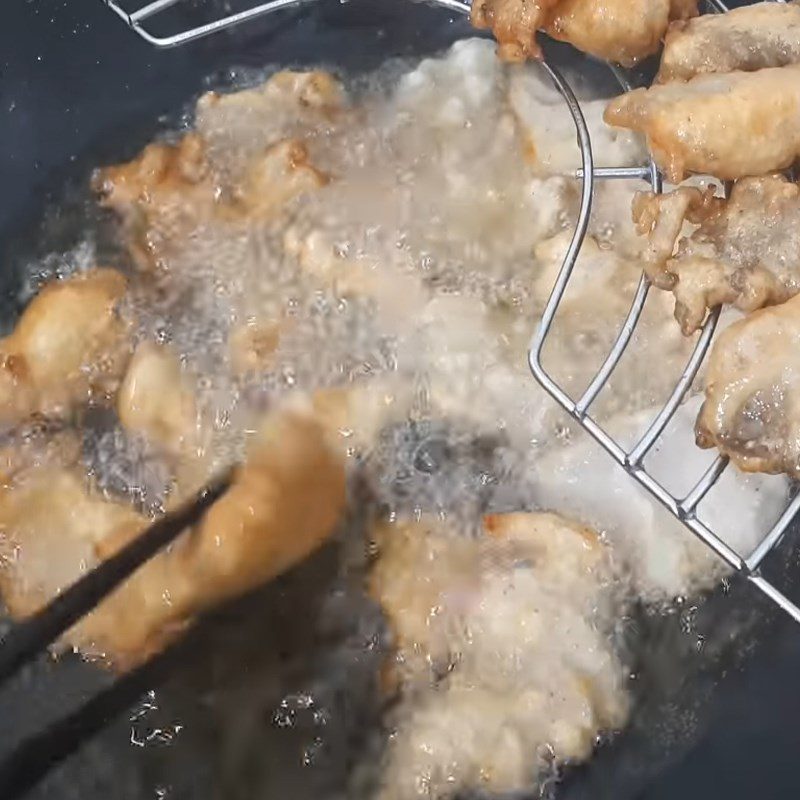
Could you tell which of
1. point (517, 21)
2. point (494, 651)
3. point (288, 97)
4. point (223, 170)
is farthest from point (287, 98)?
point (494, 651)

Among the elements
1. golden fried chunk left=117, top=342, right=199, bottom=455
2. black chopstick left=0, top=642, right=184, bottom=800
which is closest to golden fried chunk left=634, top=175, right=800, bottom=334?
golden fried chunk left=117, top=342, right=199, bottom=455

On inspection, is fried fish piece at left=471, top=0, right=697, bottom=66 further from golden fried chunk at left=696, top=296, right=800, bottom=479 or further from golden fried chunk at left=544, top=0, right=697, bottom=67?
golden fried chunk at left=696, top=296, right=800, bottom=479

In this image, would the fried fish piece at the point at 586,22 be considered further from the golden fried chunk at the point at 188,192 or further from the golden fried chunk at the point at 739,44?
the golden fried chunk at the point at 188,192

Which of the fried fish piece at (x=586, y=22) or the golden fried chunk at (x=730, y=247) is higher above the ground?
the fried fish piece at (x=586, y=22)

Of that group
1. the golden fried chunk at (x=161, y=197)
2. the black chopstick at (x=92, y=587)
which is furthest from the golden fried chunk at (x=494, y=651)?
the golden fried chunk at (x=161, y=197)

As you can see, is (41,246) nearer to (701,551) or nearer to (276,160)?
(276,160)

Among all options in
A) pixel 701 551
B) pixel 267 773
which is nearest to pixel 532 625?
pixel 701 551

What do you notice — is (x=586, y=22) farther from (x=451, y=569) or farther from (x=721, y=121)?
(x=451, y=569)

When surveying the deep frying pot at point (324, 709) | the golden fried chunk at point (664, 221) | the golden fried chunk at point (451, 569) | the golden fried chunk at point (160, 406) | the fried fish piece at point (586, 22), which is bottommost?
the deep frying pot at point (324, 709)

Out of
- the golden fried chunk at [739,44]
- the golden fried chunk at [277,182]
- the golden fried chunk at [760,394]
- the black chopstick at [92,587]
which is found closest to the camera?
the golden fried chunk at [760,394]
